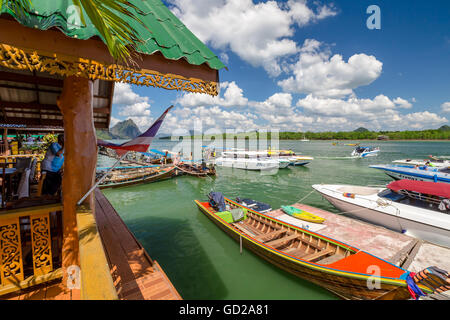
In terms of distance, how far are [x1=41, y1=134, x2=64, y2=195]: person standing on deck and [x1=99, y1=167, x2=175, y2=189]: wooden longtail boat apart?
14704 mm

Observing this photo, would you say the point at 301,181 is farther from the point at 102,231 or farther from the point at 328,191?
the point at 102,231

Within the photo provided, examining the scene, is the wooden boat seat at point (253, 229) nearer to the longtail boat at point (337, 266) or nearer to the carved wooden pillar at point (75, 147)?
the longtail boat at point (337, 266)

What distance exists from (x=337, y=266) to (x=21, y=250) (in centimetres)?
717

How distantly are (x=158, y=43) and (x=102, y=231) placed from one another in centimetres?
527

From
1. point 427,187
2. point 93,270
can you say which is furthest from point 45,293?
point 427,187

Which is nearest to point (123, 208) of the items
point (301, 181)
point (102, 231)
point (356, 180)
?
point (102, 231)

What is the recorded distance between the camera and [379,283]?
4863 mm

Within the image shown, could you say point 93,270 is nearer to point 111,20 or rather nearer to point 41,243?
point 111,20

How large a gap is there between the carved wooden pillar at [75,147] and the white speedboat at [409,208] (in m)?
12.2

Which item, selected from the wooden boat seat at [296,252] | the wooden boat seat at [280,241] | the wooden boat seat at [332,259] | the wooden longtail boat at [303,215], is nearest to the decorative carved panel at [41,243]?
the wooden boat seat at [280,241]

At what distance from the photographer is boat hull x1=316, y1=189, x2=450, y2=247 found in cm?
824

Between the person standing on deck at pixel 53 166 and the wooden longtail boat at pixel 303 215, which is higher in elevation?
the person standing on deck at pixel 53 166

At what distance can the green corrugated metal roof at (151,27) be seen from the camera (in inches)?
75.4
